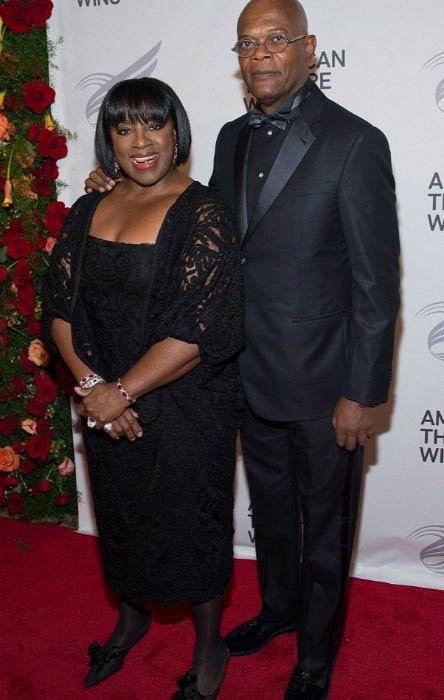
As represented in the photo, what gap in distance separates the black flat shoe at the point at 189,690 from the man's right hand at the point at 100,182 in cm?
151

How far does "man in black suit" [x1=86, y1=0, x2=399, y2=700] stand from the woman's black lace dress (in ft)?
0.44

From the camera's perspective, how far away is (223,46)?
2963mm

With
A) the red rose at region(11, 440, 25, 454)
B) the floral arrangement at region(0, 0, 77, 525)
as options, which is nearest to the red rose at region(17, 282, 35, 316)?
the floral arrangement at region(0, 0, 77, 525)

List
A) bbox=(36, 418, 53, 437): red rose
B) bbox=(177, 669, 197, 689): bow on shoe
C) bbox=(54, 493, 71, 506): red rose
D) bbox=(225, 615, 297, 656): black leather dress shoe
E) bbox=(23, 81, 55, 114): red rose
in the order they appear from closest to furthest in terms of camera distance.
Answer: bbox=(177, 669, 197, 689): bow on shoe, bbox=(225, 615, 297, 656): black leather dress shoe, bbox=(23, 81, 55, 114): red rose, bbox=(36, 418, 53, 437): red rose, bbox=(54, 493, 71, 506): red rose

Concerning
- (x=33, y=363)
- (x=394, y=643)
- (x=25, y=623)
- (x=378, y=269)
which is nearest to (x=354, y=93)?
(x=378, y=269)

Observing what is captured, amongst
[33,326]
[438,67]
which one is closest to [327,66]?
[438,67]

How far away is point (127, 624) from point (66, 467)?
1030mm

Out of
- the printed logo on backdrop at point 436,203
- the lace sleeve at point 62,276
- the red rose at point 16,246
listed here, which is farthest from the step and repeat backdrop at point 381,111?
the lace sleeve at point 62,276

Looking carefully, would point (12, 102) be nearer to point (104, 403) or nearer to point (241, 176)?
point (241, 176)

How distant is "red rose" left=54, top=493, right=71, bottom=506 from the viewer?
11.9 feet

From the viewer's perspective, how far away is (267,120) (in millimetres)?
2258

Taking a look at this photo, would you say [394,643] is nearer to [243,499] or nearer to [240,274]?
[243,499]

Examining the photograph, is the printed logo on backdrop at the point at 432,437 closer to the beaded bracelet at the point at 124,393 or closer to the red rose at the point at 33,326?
the beaded bracelet at the point at 124,393

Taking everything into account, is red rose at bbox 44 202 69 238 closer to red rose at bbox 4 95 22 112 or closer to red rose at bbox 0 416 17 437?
red rose at bbox 4 95 22 112
